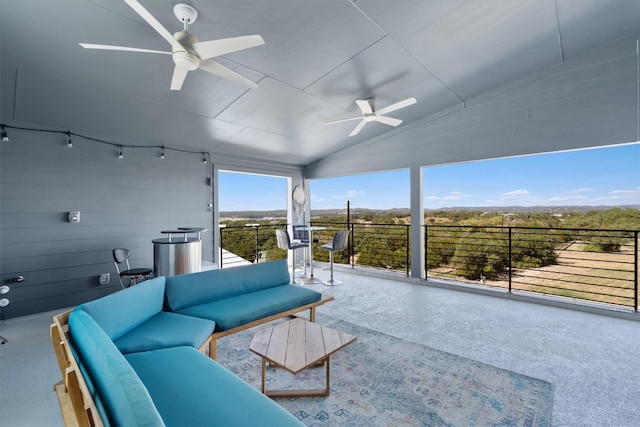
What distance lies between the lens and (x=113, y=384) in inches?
40.4

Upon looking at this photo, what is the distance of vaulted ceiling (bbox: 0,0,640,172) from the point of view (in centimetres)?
247

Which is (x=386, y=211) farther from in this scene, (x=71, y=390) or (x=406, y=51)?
(x=71, y=390)

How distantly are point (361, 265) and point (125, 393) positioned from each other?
19.0ft

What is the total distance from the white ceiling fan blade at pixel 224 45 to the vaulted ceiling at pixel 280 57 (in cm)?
44

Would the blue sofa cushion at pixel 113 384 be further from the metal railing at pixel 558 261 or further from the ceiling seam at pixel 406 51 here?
the metal railing at pixel 558 261

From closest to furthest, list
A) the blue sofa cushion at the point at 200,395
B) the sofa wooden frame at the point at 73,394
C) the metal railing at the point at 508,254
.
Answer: the sofa wooden frame at the point at 73,394, the blue sofa cushion at the point at 200,395, the metal railing at the point at 508,254

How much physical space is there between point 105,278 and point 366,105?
4.28 metres

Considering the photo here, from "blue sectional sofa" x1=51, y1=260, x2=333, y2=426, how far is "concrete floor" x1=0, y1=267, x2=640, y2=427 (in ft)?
2.16

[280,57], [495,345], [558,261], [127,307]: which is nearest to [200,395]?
[127,307]

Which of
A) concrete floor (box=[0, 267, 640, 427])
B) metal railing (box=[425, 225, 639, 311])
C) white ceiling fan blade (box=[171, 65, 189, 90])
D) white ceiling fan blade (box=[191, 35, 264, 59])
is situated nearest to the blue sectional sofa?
concrete floor (box=[0, 267, 640, 427])

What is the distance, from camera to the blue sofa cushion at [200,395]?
1215mm

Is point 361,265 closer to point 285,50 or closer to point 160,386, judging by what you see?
point 285,50

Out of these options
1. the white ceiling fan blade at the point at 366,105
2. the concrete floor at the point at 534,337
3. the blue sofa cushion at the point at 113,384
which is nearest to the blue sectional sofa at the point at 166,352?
the blue sofa cushion at the point at 113,384

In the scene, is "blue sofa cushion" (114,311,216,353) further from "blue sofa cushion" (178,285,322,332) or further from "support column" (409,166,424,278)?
"support column" (409,166,424,278)
